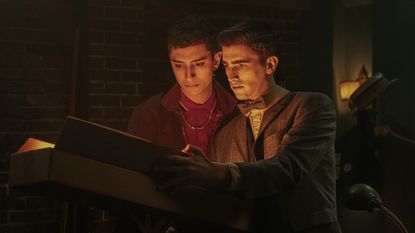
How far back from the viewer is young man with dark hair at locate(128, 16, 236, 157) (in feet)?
10.5

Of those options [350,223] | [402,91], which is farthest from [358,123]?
[402,91]

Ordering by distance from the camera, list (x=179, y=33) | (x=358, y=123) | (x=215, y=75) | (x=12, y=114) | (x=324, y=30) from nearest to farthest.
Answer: (x=179, y=33) < (x=215, y=75) < (x=12, y=114) < (x=324, y=30) < (x=358, y=123)

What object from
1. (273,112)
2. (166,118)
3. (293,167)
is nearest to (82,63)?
(166,118)

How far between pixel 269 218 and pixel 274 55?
29.9 inches

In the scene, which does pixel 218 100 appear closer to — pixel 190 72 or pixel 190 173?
pixel 190 72

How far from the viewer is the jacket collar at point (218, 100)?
3.30 m

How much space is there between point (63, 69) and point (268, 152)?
2364mm

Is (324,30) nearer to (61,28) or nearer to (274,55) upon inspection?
(61,28)

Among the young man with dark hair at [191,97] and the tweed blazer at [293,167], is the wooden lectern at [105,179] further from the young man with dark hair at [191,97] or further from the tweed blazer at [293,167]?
the young man with dark hair at [191,97]

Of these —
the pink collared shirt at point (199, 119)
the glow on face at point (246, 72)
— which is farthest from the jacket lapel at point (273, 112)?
the pink collared shirt at point (199, 119)

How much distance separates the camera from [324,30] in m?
5.43

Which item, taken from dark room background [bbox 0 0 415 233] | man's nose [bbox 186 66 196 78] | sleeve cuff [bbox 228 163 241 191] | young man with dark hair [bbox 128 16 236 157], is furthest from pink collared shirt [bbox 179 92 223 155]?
dark room background [bbox 0 0 415 233]

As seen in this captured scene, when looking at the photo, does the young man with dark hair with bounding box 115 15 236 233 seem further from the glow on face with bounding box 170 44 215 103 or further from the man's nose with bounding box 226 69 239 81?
the man's nose with bounding box 226 69 239 81

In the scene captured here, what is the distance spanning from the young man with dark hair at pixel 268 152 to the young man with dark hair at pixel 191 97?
238mm
